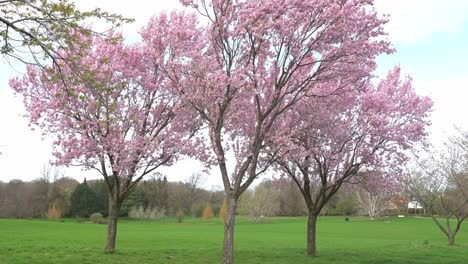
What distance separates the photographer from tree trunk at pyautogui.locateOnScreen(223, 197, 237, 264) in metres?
13.5

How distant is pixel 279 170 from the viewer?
20.7 metres

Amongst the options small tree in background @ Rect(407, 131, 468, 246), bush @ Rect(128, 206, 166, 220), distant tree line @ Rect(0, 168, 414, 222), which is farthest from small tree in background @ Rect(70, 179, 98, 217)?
small tree in background @ Rect(407, 131, 468, 246)

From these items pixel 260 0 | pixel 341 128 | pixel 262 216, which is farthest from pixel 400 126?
pixel 262 216

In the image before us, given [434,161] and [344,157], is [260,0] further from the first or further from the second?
[434,161]

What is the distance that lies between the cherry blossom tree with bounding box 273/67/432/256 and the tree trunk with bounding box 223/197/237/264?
4304mm

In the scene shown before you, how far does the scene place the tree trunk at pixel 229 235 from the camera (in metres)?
13.5

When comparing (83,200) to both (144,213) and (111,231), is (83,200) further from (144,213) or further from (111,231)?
(111,231)

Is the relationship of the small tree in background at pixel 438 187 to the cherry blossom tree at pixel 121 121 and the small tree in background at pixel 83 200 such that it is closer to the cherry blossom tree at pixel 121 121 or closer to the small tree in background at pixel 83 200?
the cherry blossom tree at pixel 121 121

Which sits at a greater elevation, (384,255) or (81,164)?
(81,164)

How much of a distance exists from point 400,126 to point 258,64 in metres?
7.24

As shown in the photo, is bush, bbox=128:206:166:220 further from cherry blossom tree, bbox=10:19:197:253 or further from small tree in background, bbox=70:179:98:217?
cherry blossom tree, bbox=10:19:197:253

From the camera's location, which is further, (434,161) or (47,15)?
(434,161)

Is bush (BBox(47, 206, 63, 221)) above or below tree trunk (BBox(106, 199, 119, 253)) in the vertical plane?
below

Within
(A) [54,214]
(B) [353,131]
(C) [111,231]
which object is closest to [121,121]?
A: (C) [111,231]
